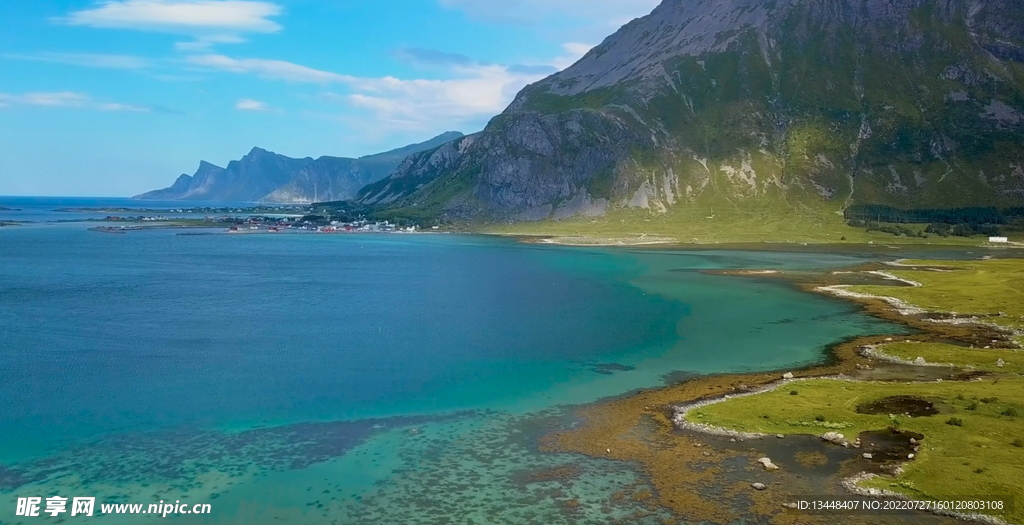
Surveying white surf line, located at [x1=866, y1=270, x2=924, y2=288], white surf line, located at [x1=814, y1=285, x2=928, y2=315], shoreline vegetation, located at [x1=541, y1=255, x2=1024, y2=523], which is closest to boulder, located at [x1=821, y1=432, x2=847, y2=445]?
shoreline vegetation, located at [x1=541, y1=255, x2=1024, y2=523]

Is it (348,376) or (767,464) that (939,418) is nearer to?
(767,464)

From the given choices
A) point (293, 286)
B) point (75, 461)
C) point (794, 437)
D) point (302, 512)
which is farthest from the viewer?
point (293, 286)

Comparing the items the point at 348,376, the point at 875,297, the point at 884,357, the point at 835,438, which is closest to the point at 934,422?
the point at 835,438

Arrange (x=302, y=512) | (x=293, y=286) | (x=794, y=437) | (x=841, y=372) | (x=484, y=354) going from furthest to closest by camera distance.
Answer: (x=293, y=286)
(x=484, y=354)
(x=841, y=372)
(x=794, y=437)
(x=302, y=512)

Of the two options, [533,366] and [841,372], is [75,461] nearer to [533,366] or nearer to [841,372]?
[533,366]

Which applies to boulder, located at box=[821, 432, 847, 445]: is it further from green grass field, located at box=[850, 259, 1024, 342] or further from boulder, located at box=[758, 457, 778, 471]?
green grass field, located at box=[850, 259, 1024, 342]

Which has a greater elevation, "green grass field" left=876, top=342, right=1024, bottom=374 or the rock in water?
"green grass field" left=876, top=342, right=1024, bottom=374

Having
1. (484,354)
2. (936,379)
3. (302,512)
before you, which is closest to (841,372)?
(936,379)
